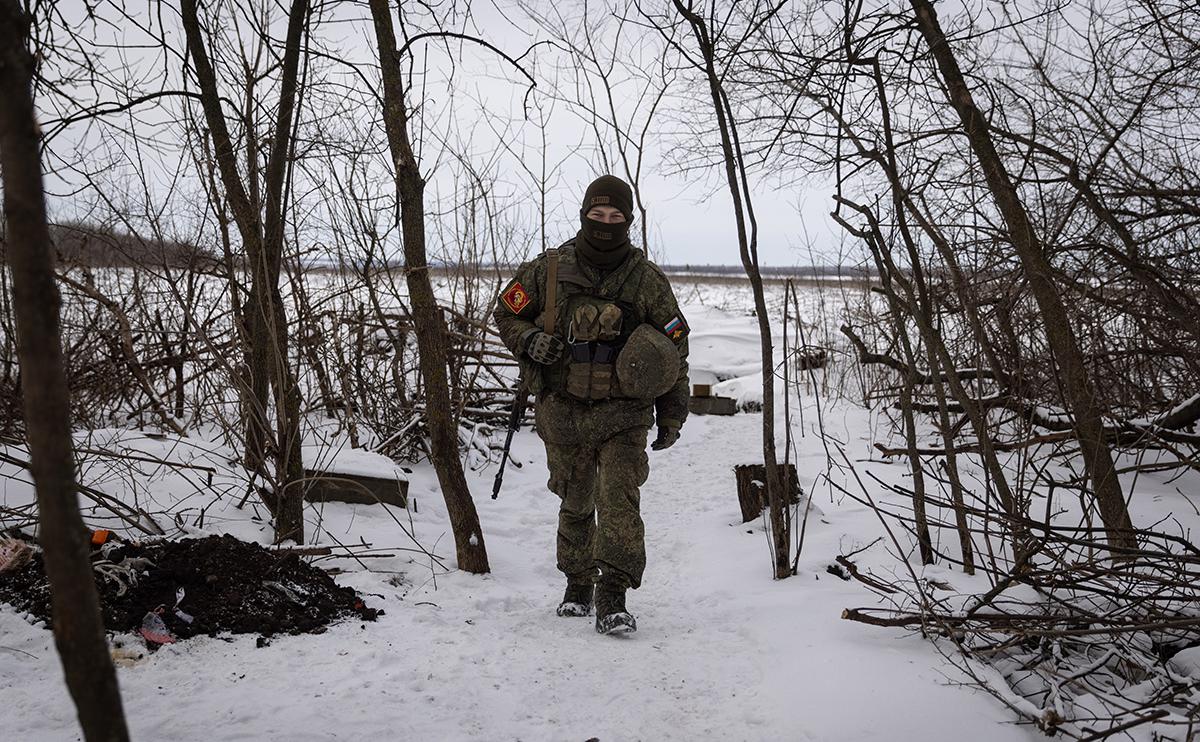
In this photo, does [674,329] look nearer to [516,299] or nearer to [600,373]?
[600,373]

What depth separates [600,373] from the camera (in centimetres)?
339

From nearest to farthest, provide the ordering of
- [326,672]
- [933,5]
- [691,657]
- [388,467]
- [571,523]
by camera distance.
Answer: [326,672] → [691,657] → [571,523] → [933,5] → [388,467]

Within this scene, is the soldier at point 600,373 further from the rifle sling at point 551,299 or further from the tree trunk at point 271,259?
the tree trunk at point 271,259

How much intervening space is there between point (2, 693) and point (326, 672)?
0.84 metres

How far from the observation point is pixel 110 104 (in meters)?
3.42

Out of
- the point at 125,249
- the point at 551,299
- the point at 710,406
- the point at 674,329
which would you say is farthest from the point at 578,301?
the point at 710,406

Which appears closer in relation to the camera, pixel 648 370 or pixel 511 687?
pixel 511 687

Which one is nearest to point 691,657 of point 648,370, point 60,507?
point 648,370

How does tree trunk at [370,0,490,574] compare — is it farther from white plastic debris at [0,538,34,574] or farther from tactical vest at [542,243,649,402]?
white plastic debris at [0,538,34,574]

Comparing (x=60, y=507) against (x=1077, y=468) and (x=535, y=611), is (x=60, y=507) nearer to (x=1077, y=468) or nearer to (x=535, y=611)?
(x=535, y=611)

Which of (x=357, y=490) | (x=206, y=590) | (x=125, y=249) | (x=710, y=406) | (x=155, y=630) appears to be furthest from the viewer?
(x=710, y=406)

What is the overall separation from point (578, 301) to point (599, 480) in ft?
2.59

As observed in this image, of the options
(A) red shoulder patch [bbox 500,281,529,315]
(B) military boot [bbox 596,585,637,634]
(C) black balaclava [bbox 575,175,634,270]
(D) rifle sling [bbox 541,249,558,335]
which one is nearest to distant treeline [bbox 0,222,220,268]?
(A) red shoulder patch [bbox 500,281,529,315]

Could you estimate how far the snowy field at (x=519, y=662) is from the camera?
7.29ft
